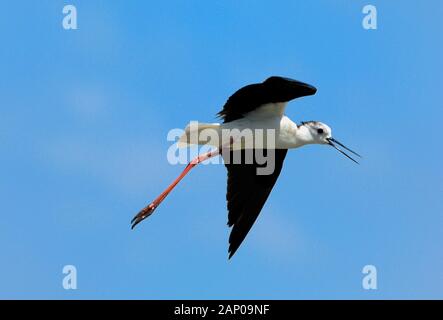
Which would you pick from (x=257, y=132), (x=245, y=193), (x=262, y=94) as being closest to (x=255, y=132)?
(x=257, y=132)

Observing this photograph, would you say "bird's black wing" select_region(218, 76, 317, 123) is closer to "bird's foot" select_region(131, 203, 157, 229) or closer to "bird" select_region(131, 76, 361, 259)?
"bird" select_region(131, 76, 361, 259)

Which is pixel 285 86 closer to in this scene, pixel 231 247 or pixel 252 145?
pixel 252 145

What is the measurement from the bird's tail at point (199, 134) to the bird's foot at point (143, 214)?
110 cm

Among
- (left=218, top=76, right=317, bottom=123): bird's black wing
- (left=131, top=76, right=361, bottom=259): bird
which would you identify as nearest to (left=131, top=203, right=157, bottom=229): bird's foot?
(left=131, top=76, right=361, bottom=259): bird

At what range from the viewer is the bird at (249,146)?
1595cm

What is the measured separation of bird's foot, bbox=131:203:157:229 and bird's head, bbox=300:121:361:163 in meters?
Result: 2.59

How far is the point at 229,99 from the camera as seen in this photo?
15844 millimetres

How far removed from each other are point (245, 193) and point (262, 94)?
6.21 feet

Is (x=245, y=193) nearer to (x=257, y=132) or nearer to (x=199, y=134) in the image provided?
(x=257, y=132)

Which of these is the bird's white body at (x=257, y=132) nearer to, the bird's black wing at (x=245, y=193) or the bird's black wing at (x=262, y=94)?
the bird's black wing at (x=262, y=94)

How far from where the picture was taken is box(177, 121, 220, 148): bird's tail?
1602cm

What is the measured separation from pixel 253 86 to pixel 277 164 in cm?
209

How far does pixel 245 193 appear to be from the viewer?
17062 millimetres
